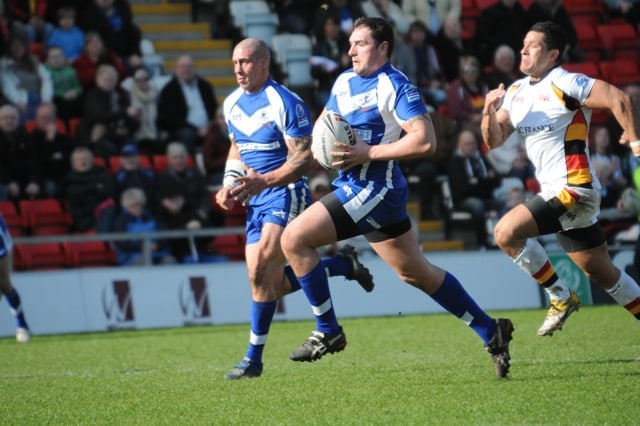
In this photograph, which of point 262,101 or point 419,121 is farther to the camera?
point 262,101

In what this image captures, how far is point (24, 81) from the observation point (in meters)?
17.7

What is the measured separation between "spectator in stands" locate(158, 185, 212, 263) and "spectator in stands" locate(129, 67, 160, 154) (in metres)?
1.43

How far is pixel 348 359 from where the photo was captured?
10.3m

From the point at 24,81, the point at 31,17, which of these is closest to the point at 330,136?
the point at 24,81

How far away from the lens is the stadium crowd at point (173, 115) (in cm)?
1667

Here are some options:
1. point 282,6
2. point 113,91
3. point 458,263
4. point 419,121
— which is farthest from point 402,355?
point 282,6

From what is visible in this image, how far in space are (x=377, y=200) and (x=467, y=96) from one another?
11.4 m

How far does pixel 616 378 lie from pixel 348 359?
2860mm

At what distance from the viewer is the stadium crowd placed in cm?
1667

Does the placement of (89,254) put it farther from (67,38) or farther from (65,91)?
(67,38)

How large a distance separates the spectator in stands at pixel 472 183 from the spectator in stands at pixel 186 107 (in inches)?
148

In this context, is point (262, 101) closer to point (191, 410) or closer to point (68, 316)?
point (191, 410)

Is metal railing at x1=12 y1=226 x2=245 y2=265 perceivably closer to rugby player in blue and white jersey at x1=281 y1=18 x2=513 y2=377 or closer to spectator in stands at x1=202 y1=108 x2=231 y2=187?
spectator in stands at x1=202 y1=108 x2=231 y2=187

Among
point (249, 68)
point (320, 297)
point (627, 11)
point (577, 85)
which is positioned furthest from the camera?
point (627, 11)
